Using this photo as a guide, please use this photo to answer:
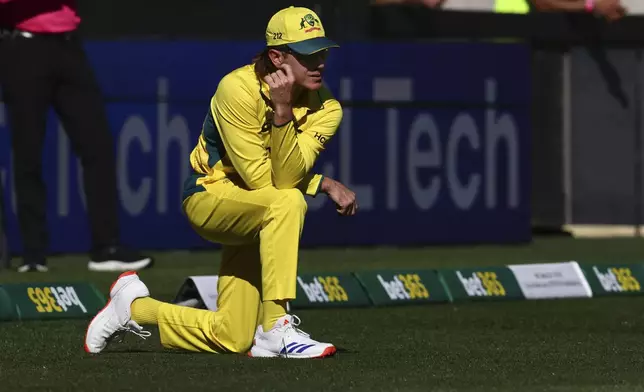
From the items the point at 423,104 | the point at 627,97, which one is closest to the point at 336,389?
the point at 423,104

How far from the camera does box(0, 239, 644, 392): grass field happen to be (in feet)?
23.5

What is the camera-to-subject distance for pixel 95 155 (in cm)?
1277

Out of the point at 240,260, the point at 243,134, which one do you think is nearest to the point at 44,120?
the point at 240,260

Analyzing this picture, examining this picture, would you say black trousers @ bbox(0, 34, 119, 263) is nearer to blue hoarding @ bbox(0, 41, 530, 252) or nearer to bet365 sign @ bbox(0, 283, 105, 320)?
blue hoarding @ bbox(0, 41, 530, 252)

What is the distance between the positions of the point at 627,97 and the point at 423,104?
2844 millimetres

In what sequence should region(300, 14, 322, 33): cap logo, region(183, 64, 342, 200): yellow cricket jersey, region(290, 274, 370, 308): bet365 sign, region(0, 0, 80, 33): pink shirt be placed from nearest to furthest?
region(183, 64, 342, 200): yellow cricket jersey → region(300, 14, 322, 33): cap logo → region(290, 274, 370, 308): bet365 sign → region(0, 0, 80, 33): pink shirt

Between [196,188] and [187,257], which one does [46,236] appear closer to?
[187,257]

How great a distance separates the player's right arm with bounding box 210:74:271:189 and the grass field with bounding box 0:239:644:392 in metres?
0.84

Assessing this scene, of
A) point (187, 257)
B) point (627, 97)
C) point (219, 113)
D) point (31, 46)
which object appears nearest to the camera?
point (219, 113)

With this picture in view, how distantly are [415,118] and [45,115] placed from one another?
3.56 meters

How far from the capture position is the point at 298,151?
805 centimetres

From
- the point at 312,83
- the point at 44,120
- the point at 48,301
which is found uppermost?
the point at 312,83

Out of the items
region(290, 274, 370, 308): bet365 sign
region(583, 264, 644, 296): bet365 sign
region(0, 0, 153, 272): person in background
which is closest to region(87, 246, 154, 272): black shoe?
region(0, 0, 153, 272): person in background

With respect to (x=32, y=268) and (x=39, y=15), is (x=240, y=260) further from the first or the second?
(x=39, y=15)
